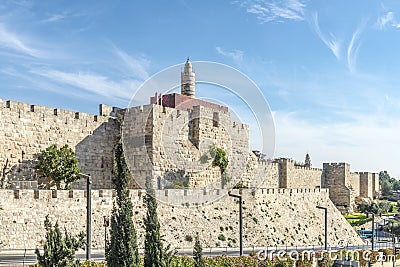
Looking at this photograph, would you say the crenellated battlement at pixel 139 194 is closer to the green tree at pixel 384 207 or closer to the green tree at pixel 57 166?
the green tree at pixel 57 166

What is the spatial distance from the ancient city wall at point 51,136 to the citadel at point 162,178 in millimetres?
43

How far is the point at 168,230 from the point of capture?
72.3 ft

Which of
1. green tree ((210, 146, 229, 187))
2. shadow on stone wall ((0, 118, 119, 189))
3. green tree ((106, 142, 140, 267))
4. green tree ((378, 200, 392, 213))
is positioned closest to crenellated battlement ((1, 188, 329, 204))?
green tree ((210, 146, 229, 187))

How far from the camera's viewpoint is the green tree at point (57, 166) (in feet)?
75.6

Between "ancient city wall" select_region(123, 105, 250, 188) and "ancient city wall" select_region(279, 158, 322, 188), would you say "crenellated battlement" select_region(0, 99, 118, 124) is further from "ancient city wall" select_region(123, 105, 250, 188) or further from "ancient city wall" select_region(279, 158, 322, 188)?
"ancient city wall" select_region(279, 158, 322, 188)

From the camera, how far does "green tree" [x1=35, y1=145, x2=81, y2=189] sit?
23031mm

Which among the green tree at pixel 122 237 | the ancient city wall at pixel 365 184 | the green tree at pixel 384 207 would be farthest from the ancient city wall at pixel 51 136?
the ancient city wall at pixel 365 184

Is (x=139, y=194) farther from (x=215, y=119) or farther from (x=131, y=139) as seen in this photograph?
(x=215, y=119)

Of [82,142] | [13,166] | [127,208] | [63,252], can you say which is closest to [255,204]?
[82,142]

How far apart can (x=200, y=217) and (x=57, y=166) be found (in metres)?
6.69

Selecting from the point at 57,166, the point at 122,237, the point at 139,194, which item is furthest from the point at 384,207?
the point at 122,237

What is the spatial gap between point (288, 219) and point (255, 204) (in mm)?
2920

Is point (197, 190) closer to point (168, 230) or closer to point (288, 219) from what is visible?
point (168, 230)

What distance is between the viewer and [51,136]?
24047 millimetres
